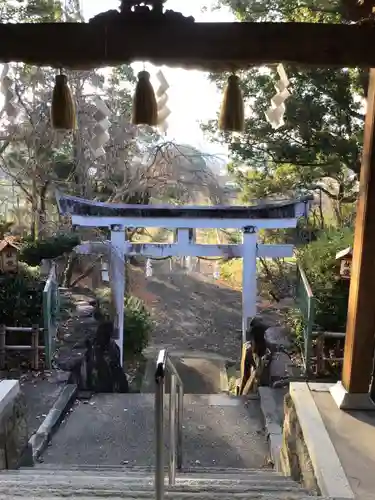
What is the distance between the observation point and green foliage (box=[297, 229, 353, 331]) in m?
6.15

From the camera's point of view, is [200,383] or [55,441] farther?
[200,383]

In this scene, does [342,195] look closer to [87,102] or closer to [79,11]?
[87,102]

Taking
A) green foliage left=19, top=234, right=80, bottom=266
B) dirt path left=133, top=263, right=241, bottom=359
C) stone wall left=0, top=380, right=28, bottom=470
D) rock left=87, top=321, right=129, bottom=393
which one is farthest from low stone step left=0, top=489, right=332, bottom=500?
dirt path left=133, top=263, right=241, bottom=359

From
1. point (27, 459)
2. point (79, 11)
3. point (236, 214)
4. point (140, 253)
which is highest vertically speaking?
point (79, 11)

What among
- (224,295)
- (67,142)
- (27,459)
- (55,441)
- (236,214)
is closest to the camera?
(27,459)

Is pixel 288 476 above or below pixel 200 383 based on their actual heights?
above

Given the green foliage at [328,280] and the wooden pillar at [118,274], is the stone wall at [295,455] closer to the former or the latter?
the green foliage at [328,280]

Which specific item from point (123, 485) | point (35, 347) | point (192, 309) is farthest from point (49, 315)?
point (192, 309)

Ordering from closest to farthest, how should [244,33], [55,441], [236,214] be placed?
[244,33]
[55,441]
[236,214]

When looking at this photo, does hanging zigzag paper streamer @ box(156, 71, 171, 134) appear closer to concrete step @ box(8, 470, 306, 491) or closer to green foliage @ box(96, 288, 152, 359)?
concrete step @ box(8, 470, 306, 491)

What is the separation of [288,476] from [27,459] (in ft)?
6.13

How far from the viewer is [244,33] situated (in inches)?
104

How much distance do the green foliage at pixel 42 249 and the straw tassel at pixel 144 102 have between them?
16.6 feet

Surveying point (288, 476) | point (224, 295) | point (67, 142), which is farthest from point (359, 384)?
point (224, 295)
